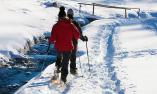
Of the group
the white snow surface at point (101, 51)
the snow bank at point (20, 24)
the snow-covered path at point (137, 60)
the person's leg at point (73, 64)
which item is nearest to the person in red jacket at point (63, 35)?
the white snow surface at point (101, 51)

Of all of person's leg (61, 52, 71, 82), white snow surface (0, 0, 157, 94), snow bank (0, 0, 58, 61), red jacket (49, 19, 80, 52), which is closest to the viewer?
red jacket (49, 19, 80, 52)

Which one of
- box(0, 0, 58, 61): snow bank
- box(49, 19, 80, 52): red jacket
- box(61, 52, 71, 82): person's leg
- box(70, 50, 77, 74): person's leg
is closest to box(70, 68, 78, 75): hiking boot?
box(70, 50, 77, 74): person's leg

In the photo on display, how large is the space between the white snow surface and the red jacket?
1093 millimetres

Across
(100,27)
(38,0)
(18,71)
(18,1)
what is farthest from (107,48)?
(38,0)

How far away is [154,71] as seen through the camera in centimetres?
1498

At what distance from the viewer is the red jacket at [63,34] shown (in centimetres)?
1251

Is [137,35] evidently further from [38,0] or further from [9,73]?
[38,0]

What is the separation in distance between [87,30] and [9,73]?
11724 mm

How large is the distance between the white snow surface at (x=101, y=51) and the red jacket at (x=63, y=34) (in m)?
1.09

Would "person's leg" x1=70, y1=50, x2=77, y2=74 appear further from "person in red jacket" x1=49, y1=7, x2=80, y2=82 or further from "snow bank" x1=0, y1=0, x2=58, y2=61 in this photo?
"snow bank" x1=0, y1=0, x2=58, y2=61

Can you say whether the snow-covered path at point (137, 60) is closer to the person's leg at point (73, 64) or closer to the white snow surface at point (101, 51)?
the white snow surface at point (101, 51)

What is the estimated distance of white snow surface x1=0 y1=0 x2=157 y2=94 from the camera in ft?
41.7

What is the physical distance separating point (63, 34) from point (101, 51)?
6750 millimetres

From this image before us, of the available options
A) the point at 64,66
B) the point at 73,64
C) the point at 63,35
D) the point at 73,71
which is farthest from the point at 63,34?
the point at 73,71
